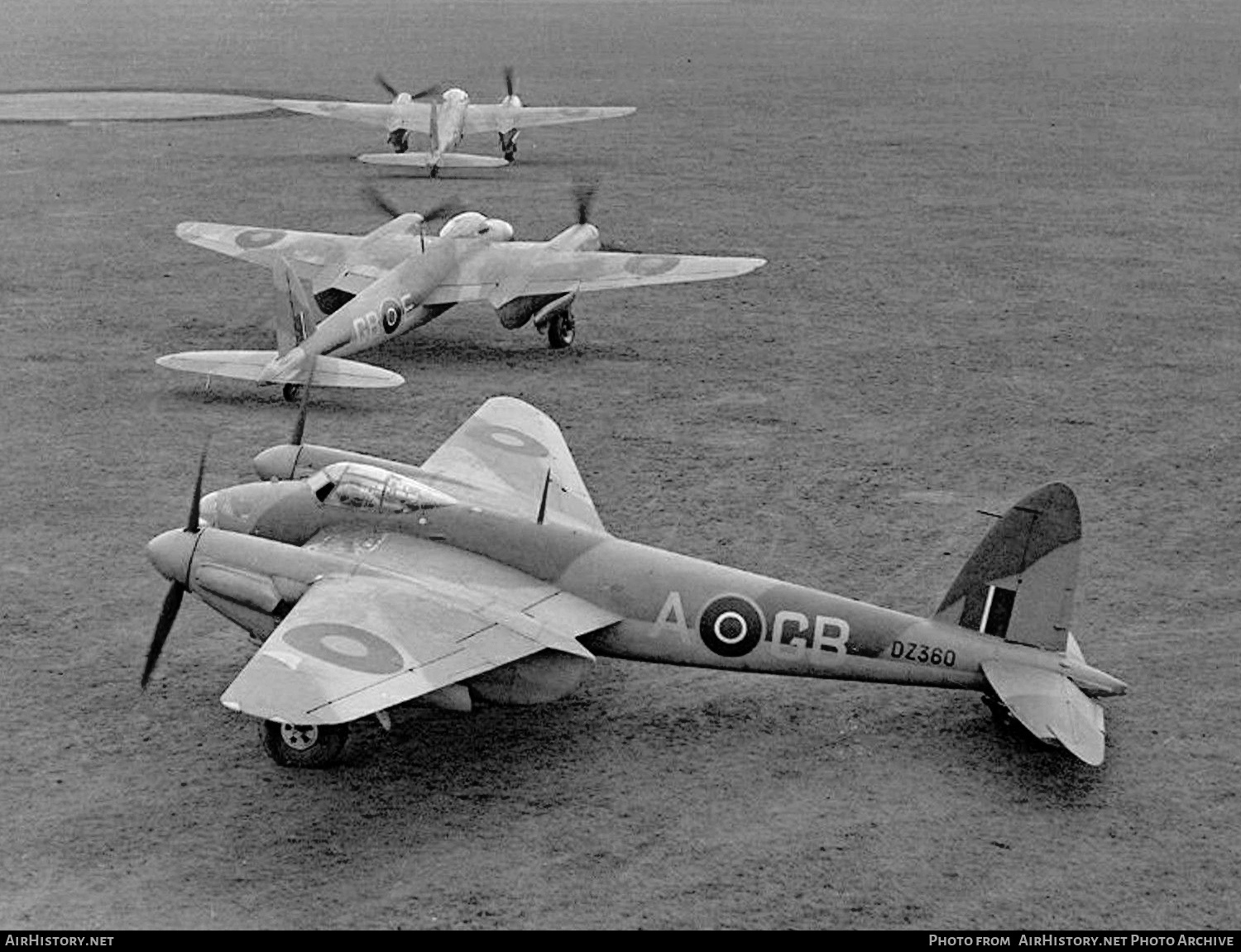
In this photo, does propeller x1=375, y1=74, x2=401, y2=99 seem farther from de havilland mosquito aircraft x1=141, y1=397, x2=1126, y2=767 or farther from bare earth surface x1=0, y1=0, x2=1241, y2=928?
de havilland mosquito aircraft x1=141, y1=397, x2=1126, y2=767

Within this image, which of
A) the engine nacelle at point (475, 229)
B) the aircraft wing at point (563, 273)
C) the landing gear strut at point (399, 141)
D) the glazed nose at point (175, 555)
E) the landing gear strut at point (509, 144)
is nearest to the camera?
the glazed nose at point (175, 555)

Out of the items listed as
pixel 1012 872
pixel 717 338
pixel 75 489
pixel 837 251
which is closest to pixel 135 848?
pixel 1012 872

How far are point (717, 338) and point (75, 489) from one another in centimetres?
1371

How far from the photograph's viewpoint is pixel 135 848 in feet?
46.8

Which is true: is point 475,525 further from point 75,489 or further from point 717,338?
point 717,338

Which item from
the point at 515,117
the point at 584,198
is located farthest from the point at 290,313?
the point at 515,117

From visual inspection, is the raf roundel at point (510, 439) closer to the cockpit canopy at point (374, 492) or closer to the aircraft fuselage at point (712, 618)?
the cockpit canopy at point (374, 492)

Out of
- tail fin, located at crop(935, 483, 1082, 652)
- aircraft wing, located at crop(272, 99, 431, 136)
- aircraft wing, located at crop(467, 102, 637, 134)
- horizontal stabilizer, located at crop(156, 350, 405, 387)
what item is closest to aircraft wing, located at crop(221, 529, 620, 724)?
tail fin, located at crop(935, 483, 1082, 652)

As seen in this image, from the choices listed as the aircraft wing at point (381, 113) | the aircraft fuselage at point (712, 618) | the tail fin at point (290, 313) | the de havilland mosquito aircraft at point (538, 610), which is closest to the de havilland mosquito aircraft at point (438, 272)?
the tail fin at point (290, 313)

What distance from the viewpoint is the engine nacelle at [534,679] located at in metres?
15.9

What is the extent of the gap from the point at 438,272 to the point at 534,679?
650 inches

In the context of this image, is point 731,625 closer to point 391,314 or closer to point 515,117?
point 391,314

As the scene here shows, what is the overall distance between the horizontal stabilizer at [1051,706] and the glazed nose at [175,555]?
8.30 meters

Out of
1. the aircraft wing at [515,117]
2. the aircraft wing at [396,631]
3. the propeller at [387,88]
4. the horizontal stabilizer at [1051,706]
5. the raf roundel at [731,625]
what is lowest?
the horizontal stabilizer at [1051,706]
